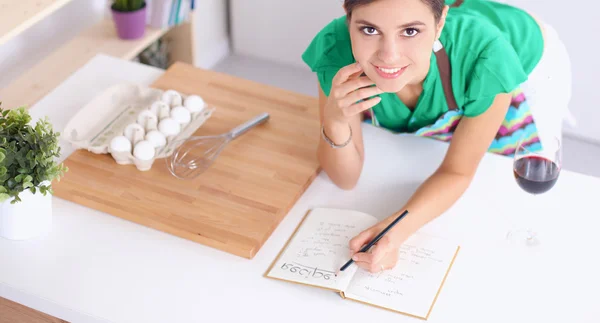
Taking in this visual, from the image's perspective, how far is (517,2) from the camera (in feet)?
9.84

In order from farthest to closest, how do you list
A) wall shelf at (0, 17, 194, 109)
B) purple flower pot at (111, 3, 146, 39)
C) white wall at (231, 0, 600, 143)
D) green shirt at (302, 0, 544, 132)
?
white wall at (231, 0, 600, 143)
purple flower pot at (111, 3, 146, 39)
wall shelf at (0, 17, 194, 109)
green shirt at (302, 0, 544, 132)

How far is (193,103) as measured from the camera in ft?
6.12

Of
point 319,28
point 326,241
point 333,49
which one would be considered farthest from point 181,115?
point 319,28

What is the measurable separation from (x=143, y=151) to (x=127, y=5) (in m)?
1.35

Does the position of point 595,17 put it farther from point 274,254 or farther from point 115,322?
point 115,322

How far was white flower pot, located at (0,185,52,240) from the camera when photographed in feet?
4.90

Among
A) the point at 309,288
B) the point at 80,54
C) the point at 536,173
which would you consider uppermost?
the point at 536,173

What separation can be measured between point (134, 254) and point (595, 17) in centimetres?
219

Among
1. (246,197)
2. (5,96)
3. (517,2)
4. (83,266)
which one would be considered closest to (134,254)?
(83,266)

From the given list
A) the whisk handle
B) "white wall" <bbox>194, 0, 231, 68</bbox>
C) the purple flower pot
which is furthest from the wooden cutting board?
"white wall" <bbox>194, 0, 231, 68</bbox>

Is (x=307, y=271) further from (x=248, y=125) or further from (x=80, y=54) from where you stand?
(x=80, y=54)

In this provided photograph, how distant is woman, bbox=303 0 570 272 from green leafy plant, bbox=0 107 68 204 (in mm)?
595

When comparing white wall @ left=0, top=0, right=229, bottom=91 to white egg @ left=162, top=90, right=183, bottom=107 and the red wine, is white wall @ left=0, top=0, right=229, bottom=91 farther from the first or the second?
the red wine

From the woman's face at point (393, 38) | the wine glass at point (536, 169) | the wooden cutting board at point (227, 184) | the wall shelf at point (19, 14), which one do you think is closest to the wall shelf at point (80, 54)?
the wall shelf at point (19, 14)
